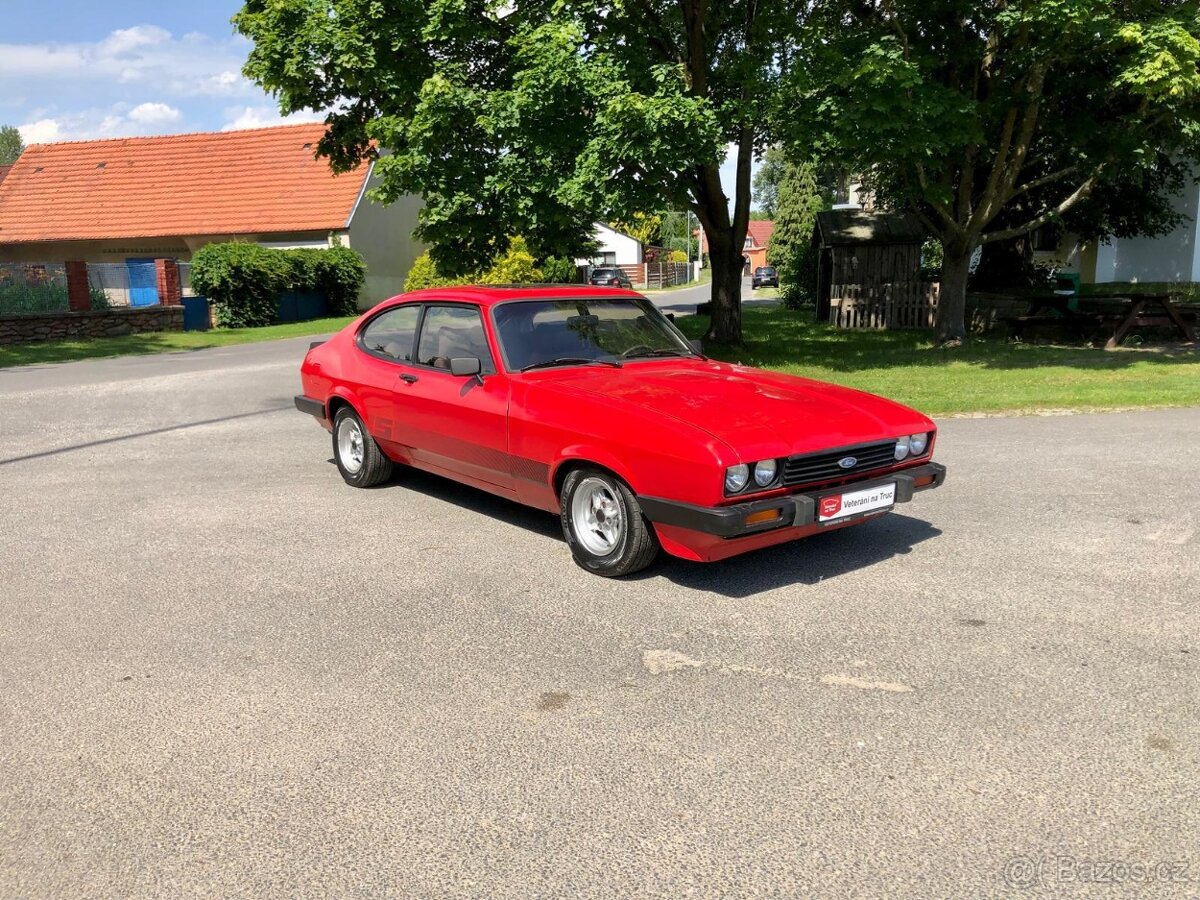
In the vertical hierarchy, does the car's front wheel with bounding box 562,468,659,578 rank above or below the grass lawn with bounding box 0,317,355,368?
below

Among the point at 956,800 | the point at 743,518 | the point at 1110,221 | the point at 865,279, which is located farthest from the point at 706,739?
the point at 1110,221

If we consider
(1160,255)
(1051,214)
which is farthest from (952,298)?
(1160,255)

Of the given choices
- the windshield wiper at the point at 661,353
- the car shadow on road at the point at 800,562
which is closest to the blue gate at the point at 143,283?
the windshield wiper at the point at 661,353

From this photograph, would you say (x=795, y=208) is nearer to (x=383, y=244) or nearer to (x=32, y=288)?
(x=383, y=244)

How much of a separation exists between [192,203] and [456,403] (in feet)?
114

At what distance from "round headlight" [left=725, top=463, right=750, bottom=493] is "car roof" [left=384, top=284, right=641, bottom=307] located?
2079mm

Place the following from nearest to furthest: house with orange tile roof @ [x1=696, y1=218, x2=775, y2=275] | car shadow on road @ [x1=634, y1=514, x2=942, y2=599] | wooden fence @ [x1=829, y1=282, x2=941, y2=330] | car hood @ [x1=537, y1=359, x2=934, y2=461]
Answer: car hood @ [x1=537, y1=359, x2=934, y2=461] → car shadow on road @ [x1=634, y1=514, x2=942, y2=599] → wooden fence @ [x1=829, y1=282, x2=941, y2=330] → house with orange tile roof @ [x1=696, y1=218, x2=775, y2=275]

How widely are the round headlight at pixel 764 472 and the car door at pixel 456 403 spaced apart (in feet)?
5.50

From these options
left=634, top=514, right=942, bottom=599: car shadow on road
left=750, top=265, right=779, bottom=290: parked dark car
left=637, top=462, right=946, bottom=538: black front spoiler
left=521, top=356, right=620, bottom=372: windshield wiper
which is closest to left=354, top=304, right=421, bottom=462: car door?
left=521, top=356, right=620, bottom=372: windshield wiper

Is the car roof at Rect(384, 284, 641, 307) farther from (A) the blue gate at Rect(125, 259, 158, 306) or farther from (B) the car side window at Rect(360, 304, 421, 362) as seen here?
(A) the blue gate at Rect(125, 259, 158, 306)

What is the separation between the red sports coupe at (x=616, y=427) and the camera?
4.80m

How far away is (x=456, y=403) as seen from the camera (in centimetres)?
621

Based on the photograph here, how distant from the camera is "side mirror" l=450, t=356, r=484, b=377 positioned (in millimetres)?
5965

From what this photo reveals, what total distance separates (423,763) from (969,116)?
13.5 metres
